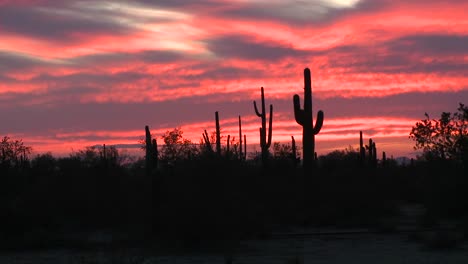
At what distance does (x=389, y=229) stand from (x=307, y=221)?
15.9 feet

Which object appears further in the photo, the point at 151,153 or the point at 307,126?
the point at 151,153

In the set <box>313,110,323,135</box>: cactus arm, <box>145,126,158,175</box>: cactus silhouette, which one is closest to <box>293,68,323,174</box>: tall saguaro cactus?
<box>313,110,323,135</box>: cactus arm

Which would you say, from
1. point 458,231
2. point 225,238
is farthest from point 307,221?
point 225,238

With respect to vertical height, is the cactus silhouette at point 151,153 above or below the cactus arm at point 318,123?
below

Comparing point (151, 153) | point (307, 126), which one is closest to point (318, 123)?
point (307, 126)

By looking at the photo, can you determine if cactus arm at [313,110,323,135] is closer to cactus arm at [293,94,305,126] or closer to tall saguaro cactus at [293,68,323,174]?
tall saguaro cactus at [293,68,323,174]

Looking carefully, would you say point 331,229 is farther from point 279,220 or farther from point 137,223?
point 137,223

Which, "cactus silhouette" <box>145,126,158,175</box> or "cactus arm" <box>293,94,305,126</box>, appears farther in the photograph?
"cactus silhouette" <box>145,126,158,175</box>

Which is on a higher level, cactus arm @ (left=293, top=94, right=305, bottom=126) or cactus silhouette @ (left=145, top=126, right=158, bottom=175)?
cactus arm @ (left=293, top=94, right=305, bottom=126)

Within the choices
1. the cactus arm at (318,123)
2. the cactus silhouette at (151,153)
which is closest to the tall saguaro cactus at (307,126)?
the cactus arm at (318,123)

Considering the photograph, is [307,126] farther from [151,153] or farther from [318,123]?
[151,153]

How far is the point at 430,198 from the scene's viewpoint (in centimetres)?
3547

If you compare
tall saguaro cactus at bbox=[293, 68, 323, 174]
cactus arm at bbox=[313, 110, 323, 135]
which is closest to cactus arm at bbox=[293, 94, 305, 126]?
tall saguaro cactus at bbox=[293, 68, 323, 174]

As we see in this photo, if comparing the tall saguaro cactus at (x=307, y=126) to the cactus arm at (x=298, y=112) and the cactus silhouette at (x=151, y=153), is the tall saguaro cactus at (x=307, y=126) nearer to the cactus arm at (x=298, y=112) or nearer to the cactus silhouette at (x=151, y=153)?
the cactus arm at (x=298, y=112)
